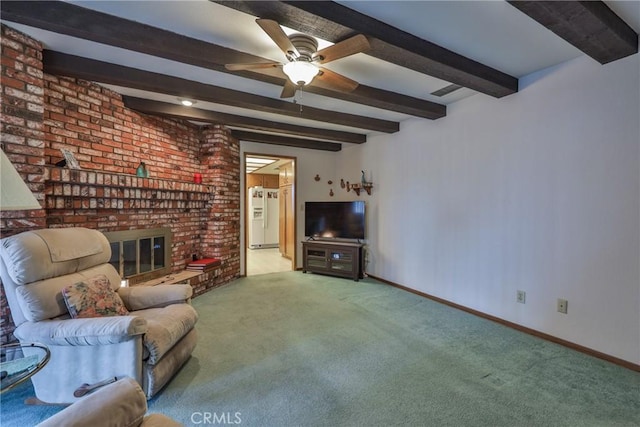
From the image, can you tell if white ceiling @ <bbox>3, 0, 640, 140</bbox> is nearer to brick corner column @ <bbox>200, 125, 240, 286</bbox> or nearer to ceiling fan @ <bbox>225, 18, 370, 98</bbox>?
ceiling fan @ <bbox>225, 18, 370, 98</bbox>

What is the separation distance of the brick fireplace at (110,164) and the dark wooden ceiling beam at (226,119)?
0.17 meters

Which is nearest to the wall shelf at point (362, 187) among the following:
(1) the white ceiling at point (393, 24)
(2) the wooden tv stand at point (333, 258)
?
(2) the wooden tv stand at point (333, 258)

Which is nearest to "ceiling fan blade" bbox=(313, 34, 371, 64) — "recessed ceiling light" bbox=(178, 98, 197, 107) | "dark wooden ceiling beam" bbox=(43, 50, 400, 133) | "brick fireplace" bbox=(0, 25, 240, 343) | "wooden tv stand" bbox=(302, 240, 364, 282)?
"dark wooden ceiling beam" bbox=(43, 50, 400, 133)

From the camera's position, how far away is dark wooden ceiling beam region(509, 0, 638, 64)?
170cm

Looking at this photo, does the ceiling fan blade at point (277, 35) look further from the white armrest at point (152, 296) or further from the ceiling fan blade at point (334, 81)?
the white armrest at point (152, 296)

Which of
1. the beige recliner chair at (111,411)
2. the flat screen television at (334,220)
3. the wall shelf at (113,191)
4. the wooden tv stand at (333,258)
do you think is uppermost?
the wall shelf at (113,191)

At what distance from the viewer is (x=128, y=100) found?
3.33m

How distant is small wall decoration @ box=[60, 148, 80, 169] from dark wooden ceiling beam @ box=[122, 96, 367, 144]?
3.23ft

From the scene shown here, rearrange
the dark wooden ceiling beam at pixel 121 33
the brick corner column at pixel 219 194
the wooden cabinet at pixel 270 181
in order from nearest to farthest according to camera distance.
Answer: the dark wooden ceiling beam at pixel 121 33 < the brick corner column at pixel 219 194 < the wooden cabinet at pixel 270 181

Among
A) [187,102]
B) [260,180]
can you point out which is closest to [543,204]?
[187,102]

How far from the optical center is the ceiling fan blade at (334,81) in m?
2.31

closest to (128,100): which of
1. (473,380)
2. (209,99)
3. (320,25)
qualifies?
(209,99)

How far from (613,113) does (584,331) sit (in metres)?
1.83

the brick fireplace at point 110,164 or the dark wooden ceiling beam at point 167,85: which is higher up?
the dark wooden ceiling beam at point 167,85
